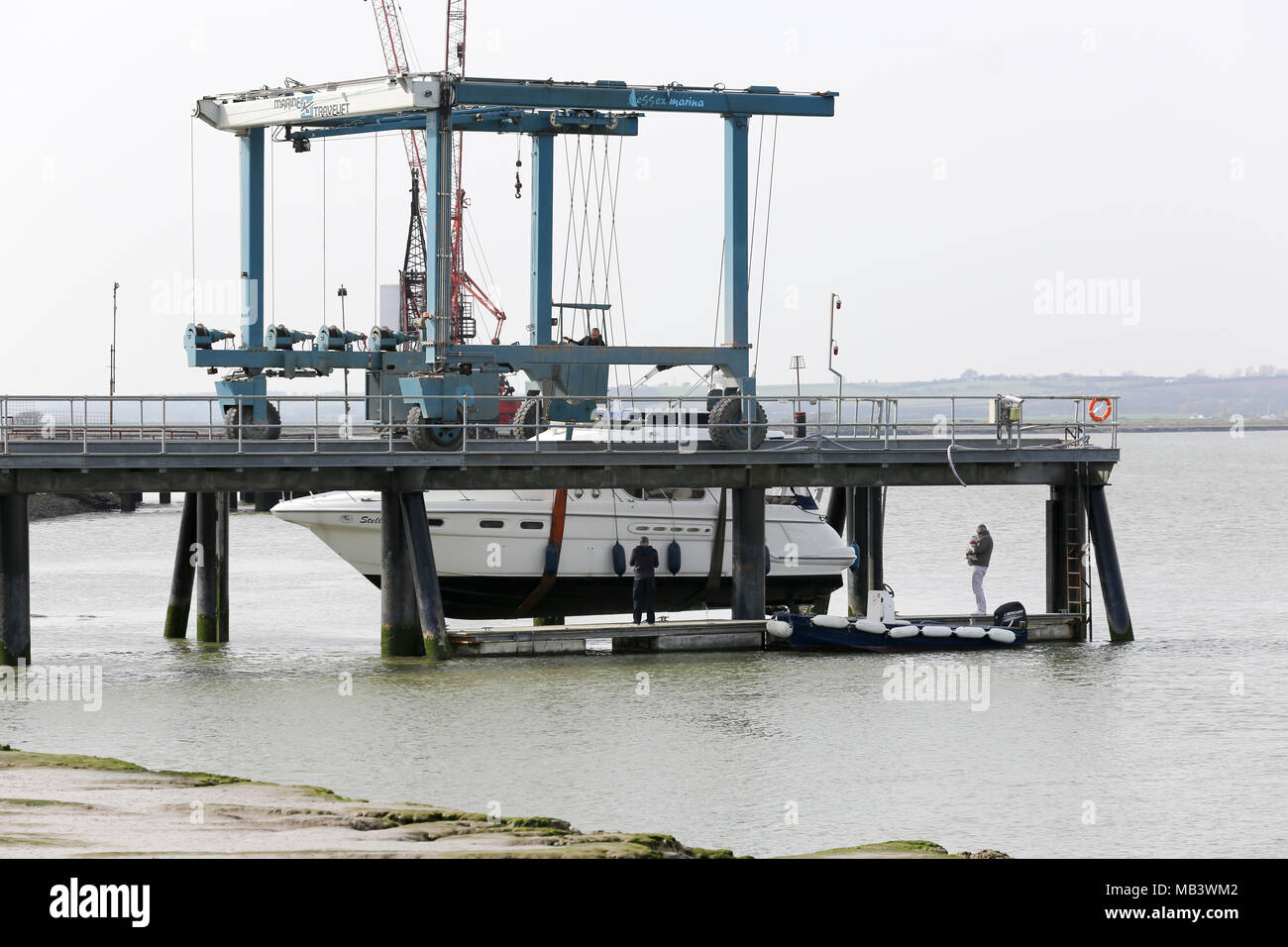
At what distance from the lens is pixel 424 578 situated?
95.6ft

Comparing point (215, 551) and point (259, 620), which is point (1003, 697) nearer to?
point (215, 551)

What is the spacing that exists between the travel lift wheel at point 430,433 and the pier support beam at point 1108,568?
1250 cm

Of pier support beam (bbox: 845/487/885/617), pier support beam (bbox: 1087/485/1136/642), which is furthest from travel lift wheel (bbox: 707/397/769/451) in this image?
pier support beam (bbox: 1087/485/1136/642)

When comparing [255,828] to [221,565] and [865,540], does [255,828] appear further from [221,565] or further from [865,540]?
[865,540]

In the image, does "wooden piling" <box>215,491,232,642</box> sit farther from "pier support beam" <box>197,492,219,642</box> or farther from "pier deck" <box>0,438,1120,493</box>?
"pier deck" <box>0,438,1120,493</box>

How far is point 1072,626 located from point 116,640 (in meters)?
19.1

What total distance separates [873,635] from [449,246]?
36.7ft

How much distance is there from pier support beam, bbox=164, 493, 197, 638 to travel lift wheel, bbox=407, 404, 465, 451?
19.8 ft

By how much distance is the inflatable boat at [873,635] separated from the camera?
3089cm

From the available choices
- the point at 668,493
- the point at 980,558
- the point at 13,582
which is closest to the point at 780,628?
the point at 668,493

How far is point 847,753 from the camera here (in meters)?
22.5

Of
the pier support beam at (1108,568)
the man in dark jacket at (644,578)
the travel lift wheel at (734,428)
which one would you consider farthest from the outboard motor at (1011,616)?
the man in dark jacket at (644,578)

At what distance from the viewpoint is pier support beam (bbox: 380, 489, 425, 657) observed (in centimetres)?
2941
